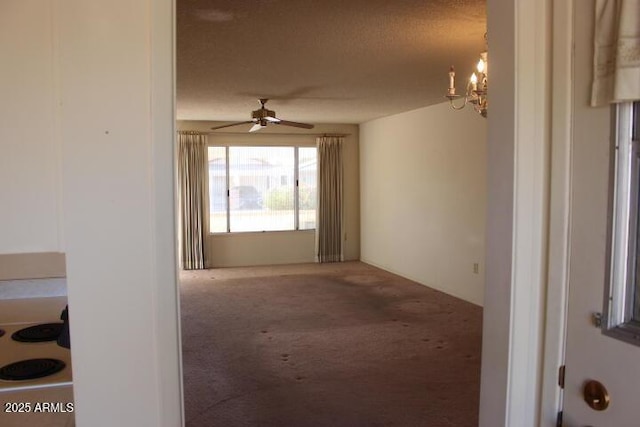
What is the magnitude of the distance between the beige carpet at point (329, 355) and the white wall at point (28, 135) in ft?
7.79

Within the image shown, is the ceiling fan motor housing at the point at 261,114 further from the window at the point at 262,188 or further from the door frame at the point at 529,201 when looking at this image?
the door frame at the point at 529,201

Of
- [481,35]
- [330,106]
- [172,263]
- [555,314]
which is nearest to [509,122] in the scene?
[555,314]

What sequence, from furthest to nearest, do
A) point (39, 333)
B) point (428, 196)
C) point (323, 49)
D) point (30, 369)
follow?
point (428, 196) < point (323, 49) < point (39, 333) < point (30, 369)

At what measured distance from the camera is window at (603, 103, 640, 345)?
3.30 feet

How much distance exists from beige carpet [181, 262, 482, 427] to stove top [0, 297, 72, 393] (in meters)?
1.39

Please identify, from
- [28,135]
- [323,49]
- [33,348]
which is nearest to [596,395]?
[28,135]

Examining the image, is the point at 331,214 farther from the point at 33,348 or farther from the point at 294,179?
the point at 33,348

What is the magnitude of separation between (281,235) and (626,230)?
25.6 feet

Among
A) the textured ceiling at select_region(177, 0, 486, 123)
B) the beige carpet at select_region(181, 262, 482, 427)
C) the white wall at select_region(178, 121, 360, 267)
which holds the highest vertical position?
the textured ceiling at select_region(177, 0, 486, 123)

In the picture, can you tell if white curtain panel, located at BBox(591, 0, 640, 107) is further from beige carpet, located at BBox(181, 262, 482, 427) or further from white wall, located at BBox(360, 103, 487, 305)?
white wall, located at BBox(360, 103, 487, 305)

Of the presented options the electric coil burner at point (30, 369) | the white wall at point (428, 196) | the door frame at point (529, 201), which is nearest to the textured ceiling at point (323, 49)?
the white wall at point (428, 196)

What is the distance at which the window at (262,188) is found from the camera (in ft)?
27.5

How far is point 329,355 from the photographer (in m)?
4.14

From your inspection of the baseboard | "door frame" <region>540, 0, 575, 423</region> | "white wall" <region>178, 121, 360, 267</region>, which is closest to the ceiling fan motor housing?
"white wall" <region>178, 121, 360, 267</region>
